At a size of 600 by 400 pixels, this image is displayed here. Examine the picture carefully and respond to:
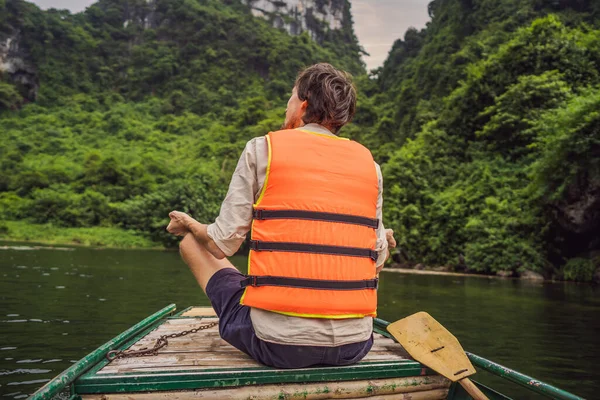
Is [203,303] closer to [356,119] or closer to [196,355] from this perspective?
[196,355]

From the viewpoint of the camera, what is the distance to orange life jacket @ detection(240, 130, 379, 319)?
184cm

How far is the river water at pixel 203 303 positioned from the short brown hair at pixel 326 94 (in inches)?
107

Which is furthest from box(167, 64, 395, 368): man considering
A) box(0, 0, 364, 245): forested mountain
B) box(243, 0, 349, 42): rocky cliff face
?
box(243, 0, 349, 42): rocky cliff face

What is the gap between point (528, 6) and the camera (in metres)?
30.5

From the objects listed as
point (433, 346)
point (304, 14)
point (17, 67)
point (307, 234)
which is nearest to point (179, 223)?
point (307, 234)

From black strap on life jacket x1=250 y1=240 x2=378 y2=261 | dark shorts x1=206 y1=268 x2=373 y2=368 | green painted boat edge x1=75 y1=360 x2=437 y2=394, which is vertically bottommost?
green painted boat edge x1=75 y1=360 x2=437 y2=394

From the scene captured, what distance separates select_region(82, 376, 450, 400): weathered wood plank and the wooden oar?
7 centimetres

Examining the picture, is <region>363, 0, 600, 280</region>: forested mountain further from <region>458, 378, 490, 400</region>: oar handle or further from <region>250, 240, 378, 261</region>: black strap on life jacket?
<region>250, 240, 378, 261</region>: black strap on life jacket

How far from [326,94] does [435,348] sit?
1.22 metres

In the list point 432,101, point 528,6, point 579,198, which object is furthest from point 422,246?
point 528,6

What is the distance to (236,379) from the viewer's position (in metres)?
1.82

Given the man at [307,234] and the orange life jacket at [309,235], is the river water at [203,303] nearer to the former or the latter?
the man at [307,234]

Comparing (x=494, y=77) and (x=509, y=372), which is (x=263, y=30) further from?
(x=509, y=372)

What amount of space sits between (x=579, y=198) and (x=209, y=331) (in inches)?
578
